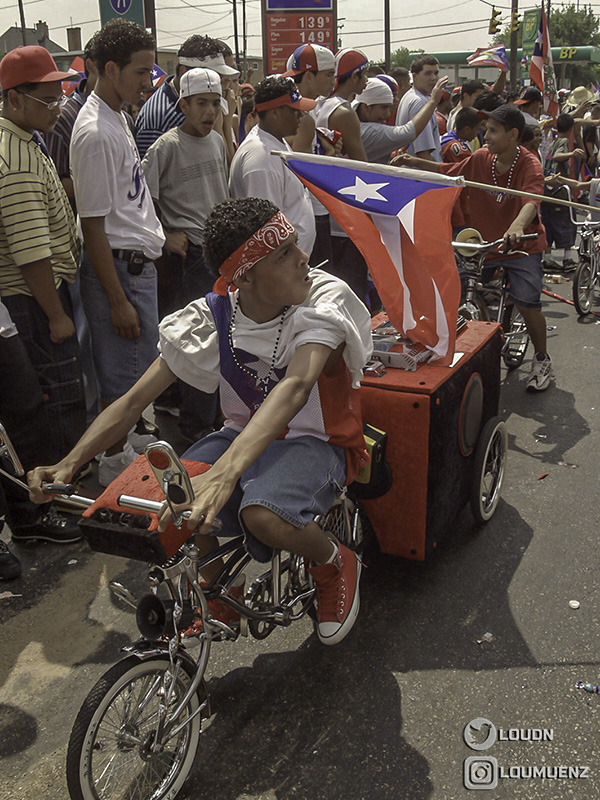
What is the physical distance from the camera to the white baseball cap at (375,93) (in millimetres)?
6188

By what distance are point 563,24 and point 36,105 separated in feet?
335

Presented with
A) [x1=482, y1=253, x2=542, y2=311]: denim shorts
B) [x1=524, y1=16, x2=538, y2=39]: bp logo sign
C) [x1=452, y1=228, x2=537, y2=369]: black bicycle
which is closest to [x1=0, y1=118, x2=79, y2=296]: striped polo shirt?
[x1=452, y1=228, x2=537, y2=369]: black bicycle

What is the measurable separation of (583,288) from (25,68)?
20.4 ft

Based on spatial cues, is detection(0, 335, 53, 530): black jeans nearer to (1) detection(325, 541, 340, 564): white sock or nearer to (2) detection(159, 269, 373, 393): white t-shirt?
(2) detection(159, 269, 373, 393): white t-shirt

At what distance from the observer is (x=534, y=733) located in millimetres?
2568

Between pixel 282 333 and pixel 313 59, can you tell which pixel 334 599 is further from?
pixel 313 59

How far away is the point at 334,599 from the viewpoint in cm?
282

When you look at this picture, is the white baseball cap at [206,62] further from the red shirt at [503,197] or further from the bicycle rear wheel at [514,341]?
the bicycle rear wheel at [514,341]

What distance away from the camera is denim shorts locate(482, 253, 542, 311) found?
557cm

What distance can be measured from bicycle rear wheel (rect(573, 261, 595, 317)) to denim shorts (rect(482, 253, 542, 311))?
2448mm

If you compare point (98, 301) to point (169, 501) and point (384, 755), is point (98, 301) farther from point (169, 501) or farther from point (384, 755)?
point (384, 755)

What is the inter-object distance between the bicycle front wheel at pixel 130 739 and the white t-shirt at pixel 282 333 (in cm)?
103

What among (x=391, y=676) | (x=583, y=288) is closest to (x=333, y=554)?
(x=391, y=676)

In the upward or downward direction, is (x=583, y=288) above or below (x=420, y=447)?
below
